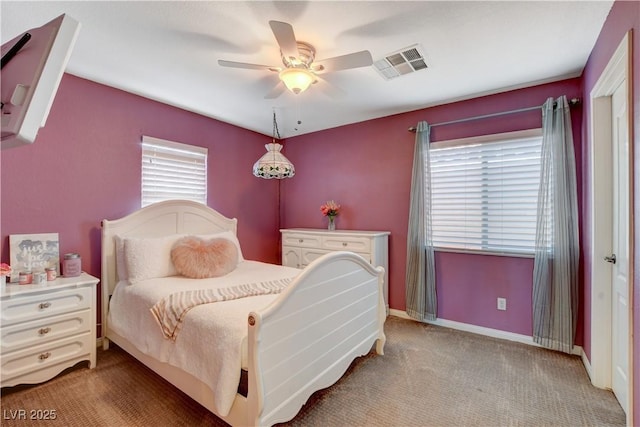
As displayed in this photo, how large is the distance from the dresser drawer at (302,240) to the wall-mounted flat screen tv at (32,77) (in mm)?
3052

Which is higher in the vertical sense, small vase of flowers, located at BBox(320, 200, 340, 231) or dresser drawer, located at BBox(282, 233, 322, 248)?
small vase of flowers, located at BBox(320, 200, 340, 231)

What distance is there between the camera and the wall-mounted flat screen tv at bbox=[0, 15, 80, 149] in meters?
0.68

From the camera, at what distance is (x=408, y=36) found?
2.03m

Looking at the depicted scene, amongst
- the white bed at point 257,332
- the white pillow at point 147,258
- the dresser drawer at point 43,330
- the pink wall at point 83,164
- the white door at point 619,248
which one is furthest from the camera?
the white pillow at point 147,258

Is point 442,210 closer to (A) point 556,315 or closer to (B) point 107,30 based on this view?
(A) point 556,315

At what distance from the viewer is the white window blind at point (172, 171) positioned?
3086mm

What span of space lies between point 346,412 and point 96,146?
3008 mm

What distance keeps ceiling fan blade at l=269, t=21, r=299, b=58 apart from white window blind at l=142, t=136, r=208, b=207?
2.02m

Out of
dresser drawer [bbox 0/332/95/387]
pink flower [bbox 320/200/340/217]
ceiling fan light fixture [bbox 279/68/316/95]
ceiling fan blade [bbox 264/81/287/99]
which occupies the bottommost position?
dresser drawer [bbox 0/332/95/387]

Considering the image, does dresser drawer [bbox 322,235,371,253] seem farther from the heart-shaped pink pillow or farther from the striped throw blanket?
the striped throw blanket

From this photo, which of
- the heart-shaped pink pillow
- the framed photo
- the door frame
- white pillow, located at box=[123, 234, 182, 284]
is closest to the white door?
the door frame

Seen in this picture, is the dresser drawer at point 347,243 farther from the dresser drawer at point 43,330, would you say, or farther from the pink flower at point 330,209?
the dresser drawer at point 43,330

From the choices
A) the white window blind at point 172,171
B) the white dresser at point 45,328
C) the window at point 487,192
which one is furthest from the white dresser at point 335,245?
the white dresser at point 45,328

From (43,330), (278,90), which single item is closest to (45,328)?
(43,330)
